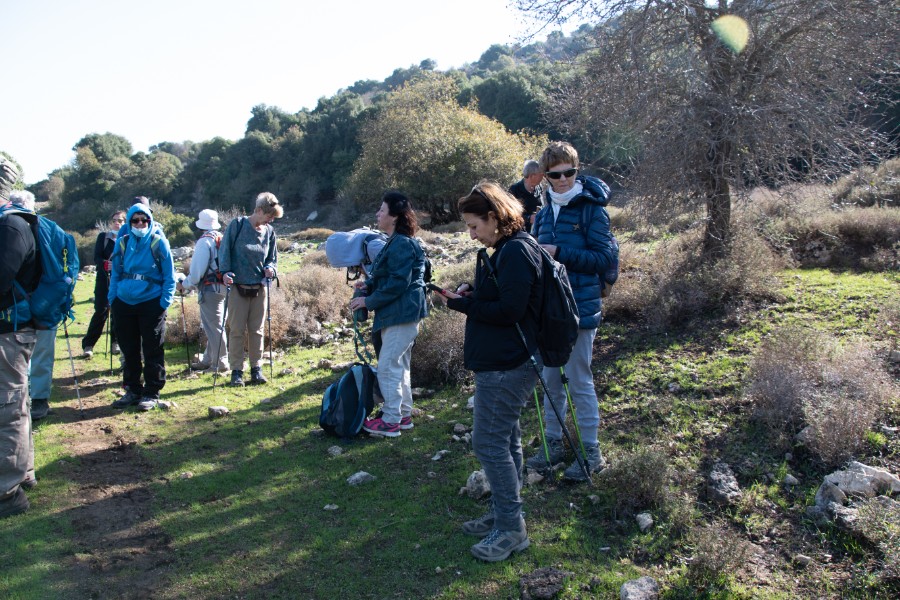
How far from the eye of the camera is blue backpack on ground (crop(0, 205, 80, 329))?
15.2ft

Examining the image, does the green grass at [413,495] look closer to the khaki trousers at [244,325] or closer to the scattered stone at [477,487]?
the scattered stone at [477,487]

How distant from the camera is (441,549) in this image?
389 centimetres

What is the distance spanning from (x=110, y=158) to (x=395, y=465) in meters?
57.2

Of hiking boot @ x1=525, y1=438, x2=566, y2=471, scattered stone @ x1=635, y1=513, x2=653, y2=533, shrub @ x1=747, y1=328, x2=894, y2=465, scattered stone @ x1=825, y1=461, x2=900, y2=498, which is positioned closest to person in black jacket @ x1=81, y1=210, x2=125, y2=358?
hiking boot @ x1=525, y1=438, x2=566, y2=471

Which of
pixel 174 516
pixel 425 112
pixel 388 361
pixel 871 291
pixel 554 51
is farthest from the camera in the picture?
pixel 425 112

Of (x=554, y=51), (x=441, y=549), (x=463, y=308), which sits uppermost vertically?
(x=554, y=51)

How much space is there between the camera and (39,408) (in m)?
6.40

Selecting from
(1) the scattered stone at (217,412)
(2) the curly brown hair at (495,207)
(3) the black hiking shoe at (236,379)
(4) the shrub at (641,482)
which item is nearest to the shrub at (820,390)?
(4) the shrub at (641,482)

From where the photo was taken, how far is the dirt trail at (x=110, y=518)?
3670 mm

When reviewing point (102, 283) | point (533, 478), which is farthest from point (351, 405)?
point (102, 283)

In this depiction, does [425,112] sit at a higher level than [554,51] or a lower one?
higher

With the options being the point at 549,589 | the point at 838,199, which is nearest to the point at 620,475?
the point at 549,589

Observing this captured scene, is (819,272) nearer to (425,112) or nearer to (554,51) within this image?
(554,51)

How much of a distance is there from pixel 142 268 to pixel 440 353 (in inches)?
126
